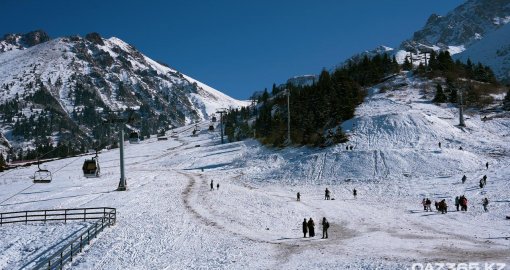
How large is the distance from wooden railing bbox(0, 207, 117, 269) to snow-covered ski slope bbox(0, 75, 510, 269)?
28.4 inches

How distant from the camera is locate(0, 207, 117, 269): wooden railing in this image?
27953 mm

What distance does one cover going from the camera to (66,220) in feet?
126

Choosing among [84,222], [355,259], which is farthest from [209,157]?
[355,259]

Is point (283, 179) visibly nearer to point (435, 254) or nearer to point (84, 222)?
point (84, 222)

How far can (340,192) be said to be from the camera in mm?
54938

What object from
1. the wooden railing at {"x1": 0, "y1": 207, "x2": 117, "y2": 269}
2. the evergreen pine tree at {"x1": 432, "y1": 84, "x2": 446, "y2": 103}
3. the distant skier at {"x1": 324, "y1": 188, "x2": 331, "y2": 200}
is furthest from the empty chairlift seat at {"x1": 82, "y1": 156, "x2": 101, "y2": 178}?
the evergreen pine tree at {"x1": 432, "y1": 84, "x2": 446, "y2": 103}

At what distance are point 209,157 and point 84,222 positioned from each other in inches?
2287

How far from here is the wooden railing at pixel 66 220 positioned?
91.7 ft

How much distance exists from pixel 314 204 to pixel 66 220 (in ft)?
77.7

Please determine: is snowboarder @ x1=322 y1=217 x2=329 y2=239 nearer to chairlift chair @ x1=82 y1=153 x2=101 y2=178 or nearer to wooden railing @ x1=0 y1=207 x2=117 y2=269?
wooden railing @ x1=0 y1=207 x2=117 y2=269

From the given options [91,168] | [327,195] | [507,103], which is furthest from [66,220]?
[507,103]

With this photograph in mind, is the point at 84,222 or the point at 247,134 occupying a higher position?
the point at 247,134

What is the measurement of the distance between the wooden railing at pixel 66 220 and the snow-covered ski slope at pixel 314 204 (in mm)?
721

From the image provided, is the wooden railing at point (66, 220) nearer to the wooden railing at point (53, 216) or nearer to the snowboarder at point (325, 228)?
the wooden railing at point (53, 216)
